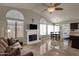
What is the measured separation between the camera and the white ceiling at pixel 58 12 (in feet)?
9.76

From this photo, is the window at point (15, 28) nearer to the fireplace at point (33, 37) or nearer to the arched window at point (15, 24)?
the arched window at point (15, 24)

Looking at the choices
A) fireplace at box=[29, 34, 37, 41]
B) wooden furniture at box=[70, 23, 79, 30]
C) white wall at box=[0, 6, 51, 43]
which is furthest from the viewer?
fireplace at box=[29, 34, 37, 41]

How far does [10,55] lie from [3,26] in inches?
30.3

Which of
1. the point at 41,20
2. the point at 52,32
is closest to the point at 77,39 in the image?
the point at 52,32

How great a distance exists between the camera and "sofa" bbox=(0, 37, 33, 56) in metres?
2.92

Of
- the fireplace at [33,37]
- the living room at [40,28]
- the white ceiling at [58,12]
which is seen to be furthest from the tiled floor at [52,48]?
the white ceiling at [58,12]

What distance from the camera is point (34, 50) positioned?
319 cm

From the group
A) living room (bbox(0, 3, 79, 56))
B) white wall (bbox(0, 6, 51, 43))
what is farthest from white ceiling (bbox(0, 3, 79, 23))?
Result: white wall (bbox(0, 6, 51, 43))

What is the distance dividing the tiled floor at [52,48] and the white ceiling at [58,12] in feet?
2.03

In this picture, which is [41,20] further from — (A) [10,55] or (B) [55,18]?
(A) [10,55]

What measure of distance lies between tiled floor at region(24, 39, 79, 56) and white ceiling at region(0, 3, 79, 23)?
62 cm

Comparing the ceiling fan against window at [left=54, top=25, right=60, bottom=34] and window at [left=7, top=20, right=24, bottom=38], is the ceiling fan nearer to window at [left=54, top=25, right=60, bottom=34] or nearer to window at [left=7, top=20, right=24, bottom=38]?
window at [left=54, top=25, right=60, bottom=34]

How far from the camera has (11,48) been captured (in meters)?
3.04

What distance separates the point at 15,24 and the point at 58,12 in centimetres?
120
